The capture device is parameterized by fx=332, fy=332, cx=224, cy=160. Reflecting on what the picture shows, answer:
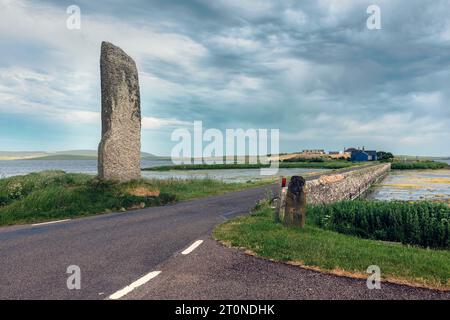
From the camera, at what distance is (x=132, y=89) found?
18.4 meters

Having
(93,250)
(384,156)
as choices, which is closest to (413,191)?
(93,250)

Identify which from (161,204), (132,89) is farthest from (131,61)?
(161,204)

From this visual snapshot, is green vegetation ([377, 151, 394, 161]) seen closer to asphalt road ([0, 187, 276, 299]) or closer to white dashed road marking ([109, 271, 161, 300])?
asphalt road ([0, 187, 276, 299])

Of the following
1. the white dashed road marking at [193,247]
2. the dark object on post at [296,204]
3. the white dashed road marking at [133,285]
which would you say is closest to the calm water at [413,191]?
the dark object on post at [296,204]

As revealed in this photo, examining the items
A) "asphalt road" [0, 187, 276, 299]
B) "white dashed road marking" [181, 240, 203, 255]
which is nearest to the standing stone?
"asphalt road" [0, 187, 276, 299]

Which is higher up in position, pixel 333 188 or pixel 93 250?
pixel 333 188

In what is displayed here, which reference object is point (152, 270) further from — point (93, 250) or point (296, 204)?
point (296, 204)

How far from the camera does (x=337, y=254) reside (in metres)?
7.08

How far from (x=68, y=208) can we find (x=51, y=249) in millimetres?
6900

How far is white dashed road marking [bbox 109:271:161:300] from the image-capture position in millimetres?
4988

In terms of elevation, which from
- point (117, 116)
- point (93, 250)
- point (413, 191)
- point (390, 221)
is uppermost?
point (117, 116)

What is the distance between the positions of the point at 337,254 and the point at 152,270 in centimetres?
386

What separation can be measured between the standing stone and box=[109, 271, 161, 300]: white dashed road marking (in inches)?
484
